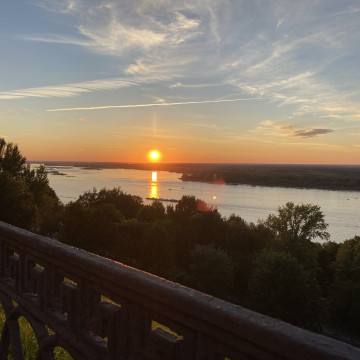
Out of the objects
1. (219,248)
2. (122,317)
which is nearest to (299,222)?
(219,248)

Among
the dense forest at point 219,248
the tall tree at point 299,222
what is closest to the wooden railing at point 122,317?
the dense forest at point 219,248

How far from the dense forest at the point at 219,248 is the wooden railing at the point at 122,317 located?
109 ft

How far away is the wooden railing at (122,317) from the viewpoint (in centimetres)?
151

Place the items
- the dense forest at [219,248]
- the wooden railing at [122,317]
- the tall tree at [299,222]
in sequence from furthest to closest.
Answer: the tall tree at [299,222] → the dense forest at [219,248] → the wooden railing at [122,317]

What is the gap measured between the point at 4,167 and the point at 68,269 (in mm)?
53931

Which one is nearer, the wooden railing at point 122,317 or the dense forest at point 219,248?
the wooden railing at point 122,317

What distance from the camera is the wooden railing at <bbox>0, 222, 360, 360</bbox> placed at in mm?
1515

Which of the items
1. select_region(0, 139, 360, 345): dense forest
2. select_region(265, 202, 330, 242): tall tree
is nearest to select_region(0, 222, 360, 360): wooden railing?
select_region(0, 139, 360, 345): dense forest

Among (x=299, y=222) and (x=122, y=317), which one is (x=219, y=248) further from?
(x=122, y=317)

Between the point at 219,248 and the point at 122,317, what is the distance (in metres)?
42.8

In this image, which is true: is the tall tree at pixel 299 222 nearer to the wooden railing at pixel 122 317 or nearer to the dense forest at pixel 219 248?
the dense forest at pixel 219 248

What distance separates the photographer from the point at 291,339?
4.69 feet

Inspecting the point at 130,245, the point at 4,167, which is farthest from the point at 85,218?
the point at 4,167

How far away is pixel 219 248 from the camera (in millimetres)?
44062
